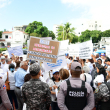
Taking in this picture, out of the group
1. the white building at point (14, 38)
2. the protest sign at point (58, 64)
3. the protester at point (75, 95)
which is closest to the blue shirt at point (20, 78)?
the protest sign at point (58, 64)

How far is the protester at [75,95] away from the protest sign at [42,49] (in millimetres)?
1467

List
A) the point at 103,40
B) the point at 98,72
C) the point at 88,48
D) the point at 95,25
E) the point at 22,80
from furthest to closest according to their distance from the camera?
the point at 95,25, the point at 103,40, the point at 88,48, the point at 98,72, the point at 22,80

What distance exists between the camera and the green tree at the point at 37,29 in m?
52.6

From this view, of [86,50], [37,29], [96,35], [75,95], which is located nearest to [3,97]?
[75,95]

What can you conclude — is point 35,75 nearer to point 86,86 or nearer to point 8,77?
point 86,86

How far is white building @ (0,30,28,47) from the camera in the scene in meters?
50.2

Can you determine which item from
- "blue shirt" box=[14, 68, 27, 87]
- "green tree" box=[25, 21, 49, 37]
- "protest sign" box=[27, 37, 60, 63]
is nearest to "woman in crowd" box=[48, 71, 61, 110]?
"protest sign" box=[27, 37, 60, 63]

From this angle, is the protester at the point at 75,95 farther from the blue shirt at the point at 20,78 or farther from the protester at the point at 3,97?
the blue shirt at the point at 20,78

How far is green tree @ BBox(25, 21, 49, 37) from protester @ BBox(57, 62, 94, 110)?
50968 millimetres

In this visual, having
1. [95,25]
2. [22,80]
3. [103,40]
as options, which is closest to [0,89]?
[22,80]

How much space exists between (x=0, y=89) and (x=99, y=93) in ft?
6.44

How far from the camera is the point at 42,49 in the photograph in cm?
392

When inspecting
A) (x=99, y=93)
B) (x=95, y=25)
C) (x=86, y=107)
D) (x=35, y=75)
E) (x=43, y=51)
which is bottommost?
(x=86, y=107)

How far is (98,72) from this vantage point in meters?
4.20
